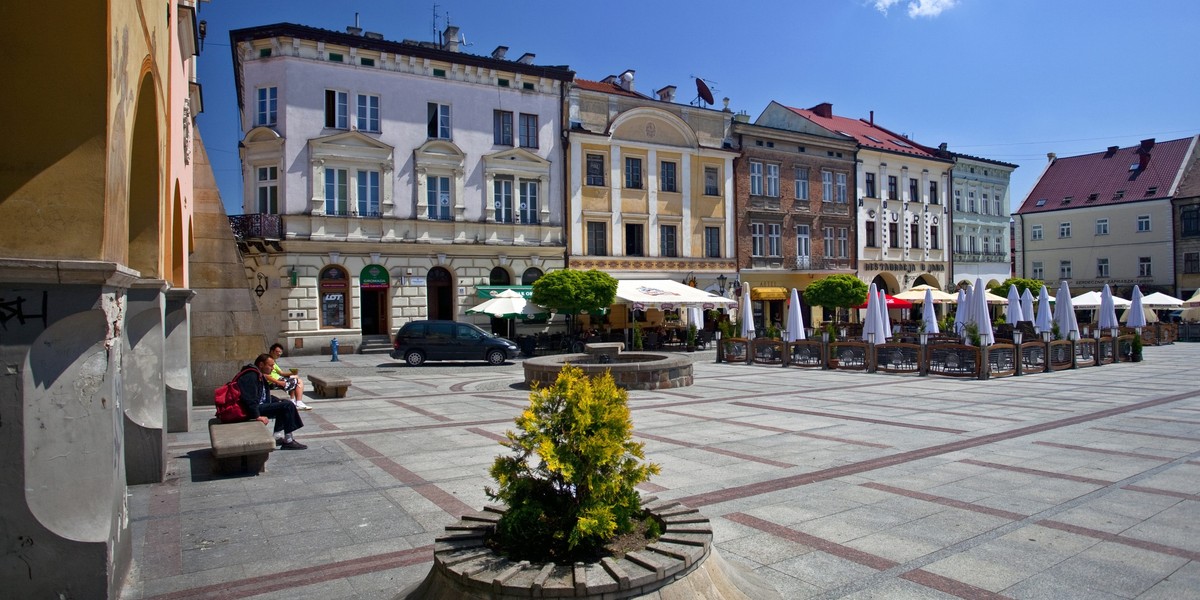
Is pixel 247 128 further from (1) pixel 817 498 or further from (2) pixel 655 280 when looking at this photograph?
(1) pixel 817 498

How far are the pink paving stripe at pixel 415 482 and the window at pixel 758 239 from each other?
3188 centimetres

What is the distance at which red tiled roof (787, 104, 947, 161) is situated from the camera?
152ft

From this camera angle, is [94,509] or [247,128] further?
[247,128]

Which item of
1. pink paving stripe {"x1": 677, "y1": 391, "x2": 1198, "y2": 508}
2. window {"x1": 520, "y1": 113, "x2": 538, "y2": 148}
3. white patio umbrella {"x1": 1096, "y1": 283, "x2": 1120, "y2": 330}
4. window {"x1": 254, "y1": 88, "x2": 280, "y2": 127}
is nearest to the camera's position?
pink paving stripe {"x1": 677, "y1": 391, "x2": 1198, "y2": 508}

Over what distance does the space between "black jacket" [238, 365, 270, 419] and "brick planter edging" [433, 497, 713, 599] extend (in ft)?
20.8

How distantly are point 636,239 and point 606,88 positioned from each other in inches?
306

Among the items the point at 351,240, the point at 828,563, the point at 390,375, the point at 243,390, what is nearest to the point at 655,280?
the point at 351,240

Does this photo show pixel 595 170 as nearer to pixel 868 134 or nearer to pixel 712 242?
pixel 712 242

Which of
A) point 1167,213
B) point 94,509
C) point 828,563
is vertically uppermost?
point 1167,213

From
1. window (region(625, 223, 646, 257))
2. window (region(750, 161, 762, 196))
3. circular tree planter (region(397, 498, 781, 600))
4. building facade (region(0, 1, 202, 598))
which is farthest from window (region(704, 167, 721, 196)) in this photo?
circular tree planter (region(397, 498, 781, 600))

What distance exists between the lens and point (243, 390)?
Answer: 9.64 metres

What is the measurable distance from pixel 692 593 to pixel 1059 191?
216ft

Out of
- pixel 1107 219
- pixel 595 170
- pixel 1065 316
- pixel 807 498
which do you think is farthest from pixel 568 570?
pixel 1107 219

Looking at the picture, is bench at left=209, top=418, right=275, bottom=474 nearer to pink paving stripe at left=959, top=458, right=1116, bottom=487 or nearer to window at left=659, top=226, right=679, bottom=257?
pink paving stripe at left=959, top=458, right=1116, bottom=487
